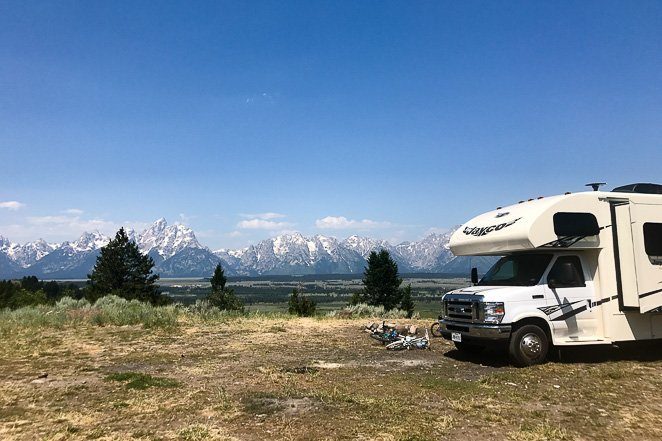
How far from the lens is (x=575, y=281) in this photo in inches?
407

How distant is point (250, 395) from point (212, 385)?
1124 millimetres

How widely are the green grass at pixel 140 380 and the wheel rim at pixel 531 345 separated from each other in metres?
7.05

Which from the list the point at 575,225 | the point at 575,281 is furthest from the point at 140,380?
the point at 575,225

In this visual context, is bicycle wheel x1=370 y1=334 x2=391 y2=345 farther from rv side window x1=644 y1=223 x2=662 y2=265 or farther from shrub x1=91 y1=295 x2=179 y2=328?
shrub x1=91 y1=295 x2=179 y2=328

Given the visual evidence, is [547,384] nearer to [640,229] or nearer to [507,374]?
[507,374]

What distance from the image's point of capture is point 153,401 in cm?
745

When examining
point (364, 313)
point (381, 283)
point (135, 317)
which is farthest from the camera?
point (381, 283)

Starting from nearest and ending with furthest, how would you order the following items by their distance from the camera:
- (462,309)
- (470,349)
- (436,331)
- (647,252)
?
(647,252) → (462,309) → (470,349) → (436,331)

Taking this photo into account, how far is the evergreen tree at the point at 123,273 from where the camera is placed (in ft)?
149

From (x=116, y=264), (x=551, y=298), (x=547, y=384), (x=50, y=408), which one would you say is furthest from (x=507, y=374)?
(x=116, y=264)

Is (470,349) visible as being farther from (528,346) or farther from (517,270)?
(517,270)

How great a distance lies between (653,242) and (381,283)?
4989cm

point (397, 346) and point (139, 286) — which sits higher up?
point (139, 286)

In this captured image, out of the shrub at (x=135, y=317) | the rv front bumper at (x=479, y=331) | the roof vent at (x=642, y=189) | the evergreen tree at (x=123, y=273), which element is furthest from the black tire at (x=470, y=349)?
the evergreen tree at (x=123, y=273)
